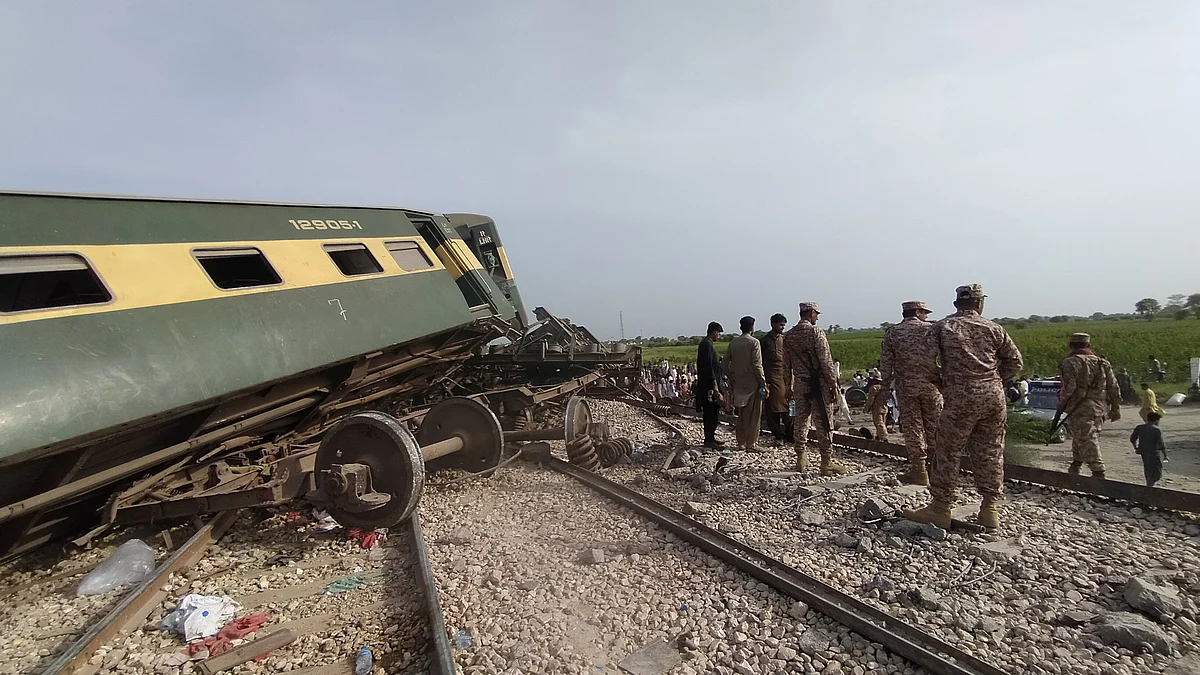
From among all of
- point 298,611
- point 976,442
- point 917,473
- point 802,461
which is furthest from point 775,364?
point 298,611

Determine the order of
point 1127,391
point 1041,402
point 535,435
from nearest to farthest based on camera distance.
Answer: point 535,435 < point 1041,402 < point 1127,391

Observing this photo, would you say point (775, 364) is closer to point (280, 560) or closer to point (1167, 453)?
point (280, 560)

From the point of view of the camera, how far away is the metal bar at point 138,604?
3195 millimetres

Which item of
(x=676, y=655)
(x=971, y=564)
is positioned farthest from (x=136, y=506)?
(x=971, y=564)

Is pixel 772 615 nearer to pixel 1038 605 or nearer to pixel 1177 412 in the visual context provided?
pixel 1038 605

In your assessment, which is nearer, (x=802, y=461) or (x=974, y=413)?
(x=974, y=413)

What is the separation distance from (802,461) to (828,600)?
11.3ft

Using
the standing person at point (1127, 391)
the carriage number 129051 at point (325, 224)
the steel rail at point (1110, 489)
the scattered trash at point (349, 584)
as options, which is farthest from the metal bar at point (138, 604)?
the standing person at point (1127, 391)

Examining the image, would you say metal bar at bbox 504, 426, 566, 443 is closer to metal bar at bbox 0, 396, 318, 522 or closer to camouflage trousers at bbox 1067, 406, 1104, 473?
metal bar at bbox 0, 396, 318, 522

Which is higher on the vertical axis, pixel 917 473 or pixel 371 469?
pixel 371 469

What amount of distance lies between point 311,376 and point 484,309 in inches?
108

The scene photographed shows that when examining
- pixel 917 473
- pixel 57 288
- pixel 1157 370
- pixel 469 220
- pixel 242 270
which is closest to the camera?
pixel 57 288

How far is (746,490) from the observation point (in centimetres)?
610

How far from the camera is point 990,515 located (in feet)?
15.2
